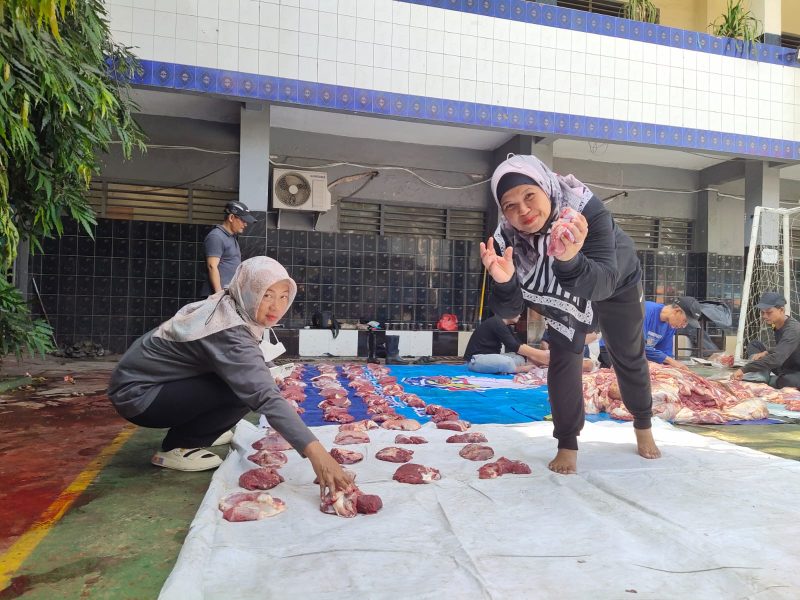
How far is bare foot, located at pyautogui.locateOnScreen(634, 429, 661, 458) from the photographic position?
332 centimetres

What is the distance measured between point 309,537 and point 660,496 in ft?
5.29

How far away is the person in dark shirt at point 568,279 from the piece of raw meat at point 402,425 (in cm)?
111

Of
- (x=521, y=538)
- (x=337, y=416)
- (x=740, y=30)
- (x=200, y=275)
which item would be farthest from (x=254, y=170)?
(x=740, y=30)

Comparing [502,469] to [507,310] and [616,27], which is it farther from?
[616,27]

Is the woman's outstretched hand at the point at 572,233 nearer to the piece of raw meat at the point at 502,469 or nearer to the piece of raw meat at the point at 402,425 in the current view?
the piece of raw meat at the point at 502,469

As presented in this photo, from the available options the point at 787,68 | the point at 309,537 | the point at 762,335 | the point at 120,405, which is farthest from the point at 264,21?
the point at 762,335

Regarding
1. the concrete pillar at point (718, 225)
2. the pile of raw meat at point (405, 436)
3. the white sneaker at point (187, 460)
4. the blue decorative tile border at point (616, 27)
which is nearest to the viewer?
the pile of raw meat at point (405, 436)

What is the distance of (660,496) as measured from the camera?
8.63ft

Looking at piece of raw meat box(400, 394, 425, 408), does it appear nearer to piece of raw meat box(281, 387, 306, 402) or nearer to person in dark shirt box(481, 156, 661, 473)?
piece of raw meat box(281, 387, 306, 402)

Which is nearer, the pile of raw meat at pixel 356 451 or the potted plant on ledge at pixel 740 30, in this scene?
the pile of raw meat at pixel 356 451

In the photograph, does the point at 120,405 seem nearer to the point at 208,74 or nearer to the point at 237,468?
the point at 237,468

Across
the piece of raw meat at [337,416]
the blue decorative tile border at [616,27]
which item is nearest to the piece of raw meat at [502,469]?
the piece of raw meat at [337,416]

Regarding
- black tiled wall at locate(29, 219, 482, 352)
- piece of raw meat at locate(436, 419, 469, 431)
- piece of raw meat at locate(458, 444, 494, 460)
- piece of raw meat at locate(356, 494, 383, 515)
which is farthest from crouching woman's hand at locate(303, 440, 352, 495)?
black tiled wall at locate(29, 219, 482, 352)

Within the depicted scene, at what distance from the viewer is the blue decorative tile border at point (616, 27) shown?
8234 mm
